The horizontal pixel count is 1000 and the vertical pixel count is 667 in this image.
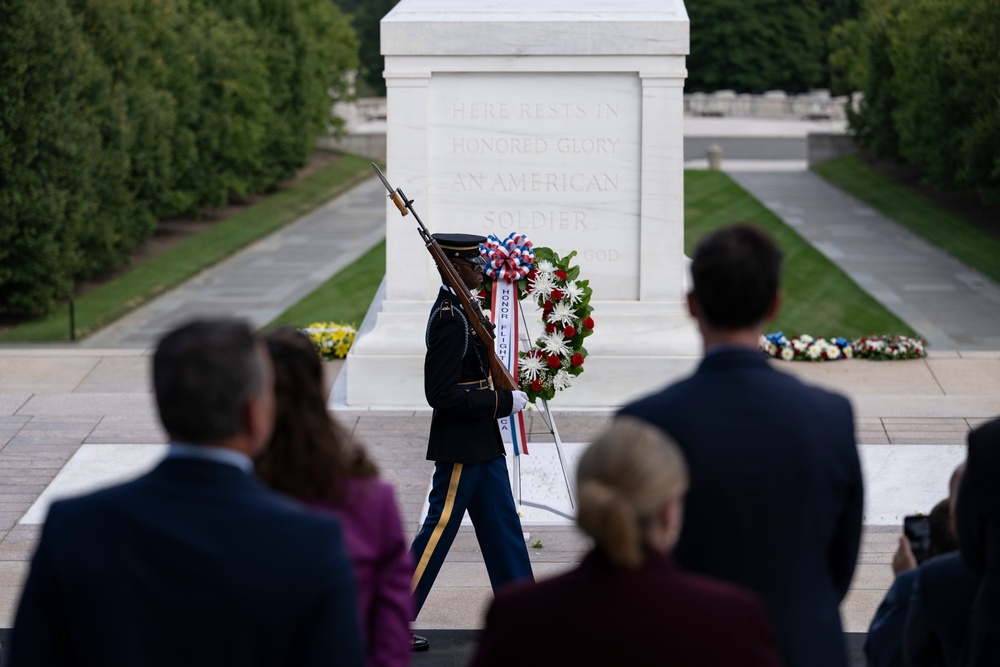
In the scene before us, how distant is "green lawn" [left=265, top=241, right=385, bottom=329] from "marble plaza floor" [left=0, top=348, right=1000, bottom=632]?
4370mm

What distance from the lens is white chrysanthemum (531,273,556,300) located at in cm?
728

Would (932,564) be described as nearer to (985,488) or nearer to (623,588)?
(985,488)

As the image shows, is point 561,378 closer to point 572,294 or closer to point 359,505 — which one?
point 572,294

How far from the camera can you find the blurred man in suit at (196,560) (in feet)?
8.25

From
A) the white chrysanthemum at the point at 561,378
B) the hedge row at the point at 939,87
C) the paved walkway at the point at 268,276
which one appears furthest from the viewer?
the hedge row at the point at 939,87

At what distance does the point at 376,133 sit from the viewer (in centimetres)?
3366

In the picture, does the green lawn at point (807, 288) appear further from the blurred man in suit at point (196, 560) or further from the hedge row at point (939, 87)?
the blurred man in suit at point (196, 560)

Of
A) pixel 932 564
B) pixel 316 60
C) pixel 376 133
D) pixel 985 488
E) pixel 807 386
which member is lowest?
pixel 376 133

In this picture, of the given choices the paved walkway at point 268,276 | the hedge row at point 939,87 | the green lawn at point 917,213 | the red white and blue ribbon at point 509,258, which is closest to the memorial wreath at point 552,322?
the red white and blue ribbon at point 509,258

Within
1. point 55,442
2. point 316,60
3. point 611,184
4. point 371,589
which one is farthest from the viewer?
point 316,60

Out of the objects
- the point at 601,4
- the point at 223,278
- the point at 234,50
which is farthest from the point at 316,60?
the point at 601,4

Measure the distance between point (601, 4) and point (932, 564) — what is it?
278 inches

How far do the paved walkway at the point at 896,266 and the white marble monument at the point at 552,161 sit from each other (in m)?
4.99

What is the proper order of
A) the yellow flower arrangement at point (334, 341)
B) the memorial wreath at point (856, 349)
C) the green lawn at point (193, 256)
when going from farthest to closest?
the green lawn at point (193, 256) < the yellow flower arrangement at point (334, 341) < the memorial wreath at point (856, 349)
